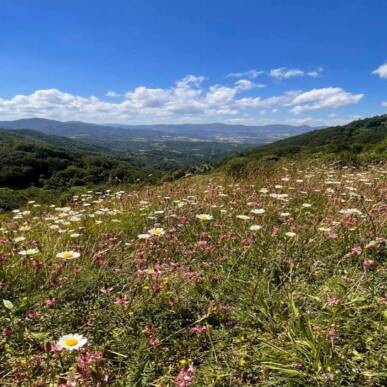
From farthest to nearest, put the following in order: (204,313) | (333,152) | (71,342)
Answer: (333,152) < (204,313) < (71,342)

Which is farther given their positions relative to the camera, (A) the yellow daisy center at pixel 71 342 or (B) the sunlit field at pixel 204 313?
(B) the sunlit field at pixel 204 313

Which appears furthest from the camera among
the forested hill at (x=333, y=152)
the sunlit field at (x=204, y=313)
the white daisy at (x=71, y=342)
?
the forested hill at (x=333, y=152)

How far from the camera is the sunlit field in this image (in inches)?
82.4

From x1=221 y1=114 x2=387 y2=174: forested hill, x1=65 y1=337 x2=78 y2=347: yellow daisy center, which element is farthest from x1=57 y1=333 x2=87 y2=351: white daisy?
x1=221 y1=114 x2=387 y2=174: forested hill

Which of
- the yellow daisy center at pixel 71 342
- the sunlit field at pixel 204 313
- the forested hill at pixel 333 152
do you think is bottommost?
the sunlit field at pixel 204 313

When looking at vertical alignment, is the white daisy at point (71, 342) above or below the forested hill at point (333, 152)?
below

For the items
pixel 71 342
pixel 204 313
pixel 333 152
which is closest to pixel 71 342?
pixel 71 342

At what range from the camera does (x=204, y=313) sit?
9.25 ft

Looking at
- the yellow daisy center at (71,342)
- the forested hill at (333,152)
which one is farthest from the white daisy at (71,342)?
the forested hill at (333,152)

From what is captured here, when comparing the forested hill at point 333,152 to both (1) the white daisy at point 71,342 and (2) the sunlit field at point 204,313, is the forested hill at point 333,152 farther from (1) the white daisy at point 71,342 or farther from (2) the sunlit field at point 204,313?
(1) the white daisy at point 71,342

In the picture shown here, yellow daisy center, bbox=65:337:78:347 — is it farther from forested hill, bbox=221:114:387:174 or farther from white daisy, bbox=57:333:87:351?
forested hill, bbox=221:114:387:174

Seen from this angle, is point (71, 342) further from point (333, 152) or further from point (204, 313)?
point (333, 152)

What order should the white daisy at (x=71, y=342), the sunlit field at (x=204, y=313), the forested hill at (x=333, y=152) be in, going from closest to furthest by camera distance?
the white daisy at (x=71, y=342) < the sunlit field at (x=204, y=313) < the forested hill at (x=333, y=152)

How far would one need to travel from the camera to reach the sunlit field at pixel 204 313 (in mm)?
2094
